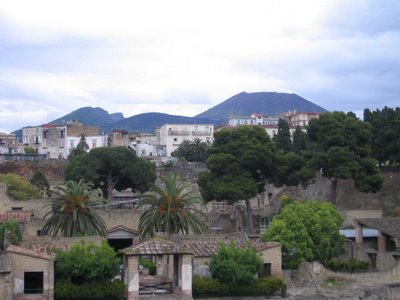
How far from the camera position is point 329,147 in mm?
56375

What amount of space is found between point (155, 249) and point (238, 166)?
74.7ft

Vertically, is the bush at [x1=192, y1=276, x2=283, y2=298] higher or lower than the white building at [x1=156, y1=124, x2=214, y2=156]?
lower

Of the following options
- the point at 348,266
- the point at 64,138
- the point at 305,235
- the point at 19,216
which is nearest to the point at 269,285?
the point at 305,235

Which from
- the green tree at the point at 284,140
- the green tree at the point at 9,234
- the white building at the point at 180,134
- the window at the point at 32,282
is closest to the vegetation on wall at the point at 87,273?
the window at the point at 32,282

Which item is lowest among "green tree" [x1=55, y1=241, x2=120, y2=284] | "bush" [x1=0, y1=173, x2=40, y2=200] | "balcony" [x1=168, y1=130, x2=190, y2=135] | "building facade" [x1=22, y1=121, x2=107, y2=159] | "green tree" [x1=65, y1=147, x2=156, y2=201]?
"green tree" [x1=55, y1=241, x2=120, y2=284]

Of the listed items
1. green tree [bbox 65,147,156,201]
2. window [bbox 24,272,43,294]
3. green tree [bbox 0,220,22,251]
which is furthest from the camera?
green tree [bbox 65,147,156,201]

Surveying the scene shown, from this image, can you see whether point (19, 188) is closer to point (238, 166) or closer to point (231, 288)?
point (238, 166)

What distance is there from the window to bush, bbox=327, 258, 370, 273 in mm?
17245

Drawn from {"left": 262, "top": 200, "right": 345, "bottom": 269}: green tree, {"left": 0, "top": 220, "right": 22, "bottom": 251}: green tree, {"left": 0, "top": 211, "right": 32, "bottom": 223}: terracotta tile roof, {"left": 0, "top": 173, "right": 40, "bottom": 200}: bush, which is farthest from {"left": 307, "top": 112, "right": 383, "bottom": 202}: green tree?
{"left": 0, "top": 220, "right": 22, "bottom": 251}: green tree

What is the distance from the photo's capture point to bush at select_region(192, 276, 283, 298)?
33281 millimetres

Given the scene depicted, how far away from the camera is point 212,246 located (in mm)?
35969

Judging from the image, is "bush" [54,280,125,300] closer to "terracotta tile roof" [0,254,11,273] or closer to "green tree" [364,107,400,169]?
"terracotta tile roof" [0,254,11,273]

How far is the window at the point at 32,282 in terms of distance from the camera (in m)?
31.2

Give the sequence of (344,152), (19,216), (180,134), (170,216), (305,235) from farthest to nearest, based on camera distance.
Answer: (180,134), (344,152), (19,216), (170,216), (305,235)
